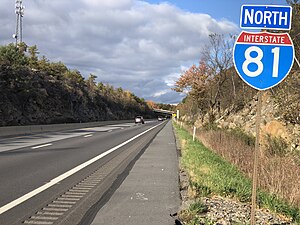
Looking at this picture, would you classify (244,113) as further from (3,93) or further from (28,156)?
(3,93)

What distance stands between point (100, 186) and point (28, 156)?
6.48 meters

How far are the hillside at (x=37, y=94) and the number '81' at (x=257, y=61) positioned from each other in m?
34.3

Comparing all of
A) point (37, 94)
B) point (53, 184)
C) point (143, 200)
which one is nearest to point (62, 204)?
point (143, 200)

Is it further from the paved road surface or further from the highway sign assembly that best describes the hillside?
the highway sign assembly

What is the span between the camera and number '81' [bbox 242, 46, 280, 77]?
4.71 m

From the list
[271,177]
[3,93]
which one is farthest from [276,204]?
[3,93]

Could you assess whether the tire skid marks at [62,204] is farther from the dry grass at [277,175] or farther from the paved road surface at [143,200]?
the dry grass at [277,175]

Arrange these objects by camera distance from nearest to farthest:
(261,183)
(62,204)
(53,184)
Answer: (62,204)
(261,183)
(53,184)

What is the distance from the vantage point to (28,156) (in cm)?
1383

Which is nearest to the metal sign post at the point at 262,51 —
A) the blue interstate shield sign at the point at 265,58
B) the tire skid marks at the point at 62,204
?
the blue interstate shield sign at the point at 265,58

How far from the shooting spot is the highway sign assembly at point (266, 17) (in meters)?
4.78

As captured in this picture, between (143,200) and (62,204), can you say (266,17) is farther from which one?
(62,204)

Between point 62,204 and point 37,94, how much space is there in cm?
4275

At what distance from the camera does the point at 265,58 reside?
186 inches
